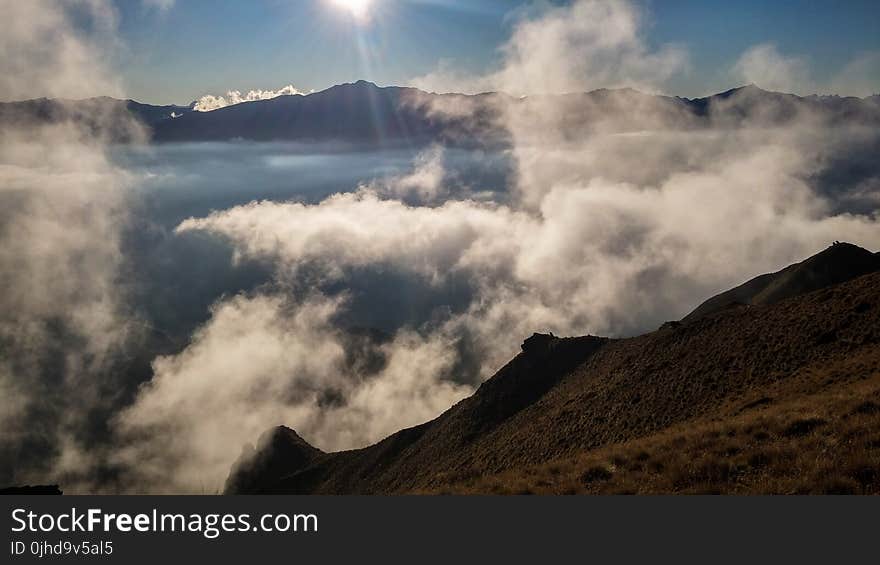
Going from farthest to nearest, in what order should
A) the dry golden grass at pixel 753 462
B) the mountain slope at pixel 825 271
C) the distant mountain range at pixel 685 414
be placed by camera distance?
the mountain slope at pixel 825 271 < the distant mountain range at pixel 685 414 < the dry golden grass at pixel 753 462

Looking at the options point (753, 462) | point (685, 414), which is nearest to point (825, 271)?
point (685, 414)

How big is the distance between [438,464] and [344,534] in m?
58.1

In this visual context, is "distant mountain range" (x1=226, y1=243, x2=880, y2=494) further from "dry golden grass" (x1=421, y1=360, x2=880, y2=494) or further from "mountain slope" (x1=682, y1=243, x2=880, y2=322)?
"mountain slope" (x1=682, y1=243, x2=880, y2=322)

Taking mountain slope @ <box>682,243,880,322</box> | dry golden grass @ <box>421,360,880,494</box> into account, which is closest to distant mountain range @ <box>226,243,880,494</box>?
dry golden grass @ <box>421,360,880,494</box>

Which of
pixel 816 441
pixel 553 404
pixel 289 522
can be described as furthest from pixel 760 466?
pixel 553 404

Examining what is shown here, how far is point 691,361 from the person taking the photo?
164 feet

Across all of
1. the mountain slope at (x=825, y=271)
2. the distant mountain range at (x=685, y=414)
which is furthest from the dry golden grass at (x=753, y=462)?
the mountain slope at (x=825, y=271)

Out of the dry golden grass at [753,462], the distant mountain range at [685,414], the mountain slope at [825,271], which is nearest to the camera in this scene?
the dry golden grass at [753,462]

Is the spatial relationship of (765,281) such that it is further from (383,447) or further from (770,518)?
(770,518)

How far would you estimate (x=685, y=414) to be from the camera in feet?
129

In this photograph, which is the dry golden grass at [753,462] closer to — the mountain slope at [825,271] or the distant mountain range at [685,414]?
the distant mountain range at [685,414]

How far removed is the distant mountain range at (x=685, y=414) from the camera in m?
14.6

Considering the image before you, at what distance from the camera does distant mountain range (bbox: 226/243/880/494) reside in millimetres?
14586

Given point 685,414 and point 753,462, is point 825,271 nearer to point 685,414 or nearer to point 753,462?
point 685,414
